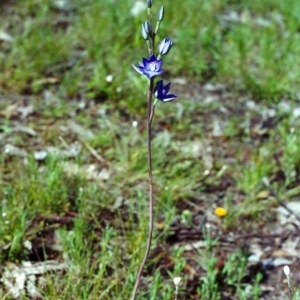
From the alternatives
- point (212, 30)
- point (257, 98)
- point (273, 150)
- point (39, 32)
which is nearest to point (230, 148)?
point (273, 150)

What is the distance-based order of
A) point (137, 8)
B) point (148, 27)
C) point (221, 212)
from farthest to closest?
point (137, 8), point (221, 212), point (148, 27)

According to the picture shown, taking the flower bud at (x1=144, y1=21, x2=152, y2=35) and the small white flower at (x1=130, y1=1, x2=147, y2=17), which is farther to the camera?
the small white flower at (x1=130, y1=1, x2=147, y2=17)

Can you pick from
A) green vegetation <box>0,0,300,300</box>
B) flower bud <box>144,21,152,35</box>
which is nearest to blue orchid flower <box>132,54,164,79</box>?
flower bud <box>144,21,152,35</box>

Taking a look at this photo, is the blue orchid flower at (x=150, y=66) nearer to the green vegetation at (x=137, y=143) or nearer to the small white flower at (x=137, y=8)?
the green vegetation at (x=137, y=143)

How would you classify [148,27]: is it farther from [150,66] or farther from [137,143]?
[137,143]

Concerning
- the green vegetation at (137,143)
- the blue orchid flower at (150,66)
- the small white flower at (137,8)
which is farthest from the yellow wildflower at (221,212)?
the small white flower at (137,8)

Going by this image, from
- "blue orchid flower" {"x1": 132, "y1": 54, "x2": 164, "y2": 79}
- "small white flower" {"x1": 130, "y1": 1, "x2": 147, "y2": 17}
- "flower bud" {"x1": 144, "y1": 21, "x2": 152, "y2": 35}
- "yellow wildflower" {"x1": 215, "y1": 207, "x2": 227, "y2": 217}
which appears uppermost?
"small white flower" {"x1": 130, "y1": 1, "x2": 147, "y2": 17}

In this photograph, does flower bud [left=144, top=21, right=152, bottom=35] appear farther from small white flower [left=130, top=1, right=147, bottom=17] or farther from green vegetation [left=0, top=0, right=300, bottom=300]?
small white flower [left=130, top=1, right=147, bottom=17]

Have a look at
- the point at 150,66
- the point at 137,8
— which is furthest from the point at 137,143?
the point at 150,66

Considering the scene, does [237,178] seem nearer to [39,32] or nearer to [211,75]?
[211,75]
